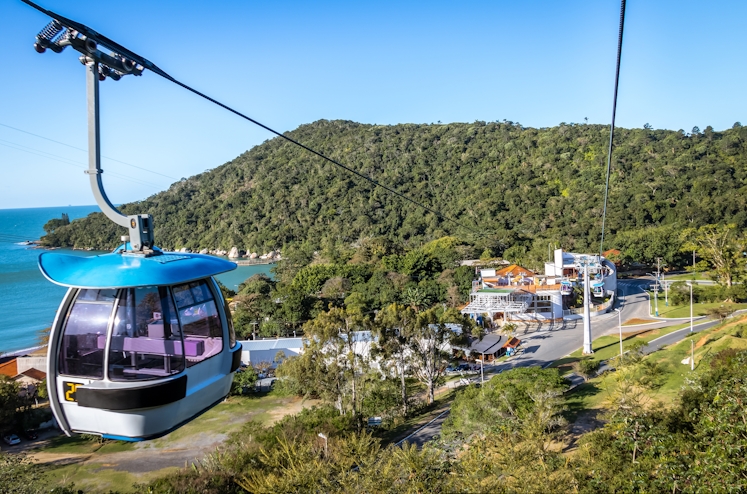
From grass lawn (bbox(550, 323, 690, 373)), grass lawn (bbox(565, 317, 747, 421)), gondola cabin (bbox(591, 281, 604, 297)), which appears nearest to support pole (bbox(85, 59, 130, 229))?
grass lawn (bbox(565, 317, 747, 421))

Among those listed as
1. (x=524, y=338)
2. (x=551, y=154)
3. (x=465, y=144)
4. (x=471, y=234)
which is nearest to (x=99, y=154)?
(x=524, y=338)

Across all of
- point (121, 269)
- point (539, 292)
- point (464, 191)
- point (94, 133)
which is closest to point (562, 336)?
point (539, 292)

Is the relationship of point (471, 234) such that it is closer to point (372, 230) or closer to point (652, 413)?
point (372, 230)

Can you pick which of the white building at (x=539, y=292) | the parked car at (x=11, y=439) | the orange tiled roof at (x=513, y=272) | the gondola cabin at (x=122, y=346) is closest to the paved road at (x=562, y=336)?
the white building at (x=539, y=292)

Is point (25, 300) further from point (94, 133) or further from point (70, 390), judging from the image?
point (94, 133)

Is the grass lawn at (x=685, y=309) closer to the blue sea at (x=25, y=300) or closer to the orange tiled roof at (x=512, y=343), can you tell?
the orange tiled roof at (x=512, y=343)

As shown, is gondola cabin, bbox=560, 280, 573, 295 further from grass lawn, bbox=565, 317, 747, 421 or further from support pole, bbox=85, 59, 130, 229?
support pole, bbox=85, 59, 130, 229
